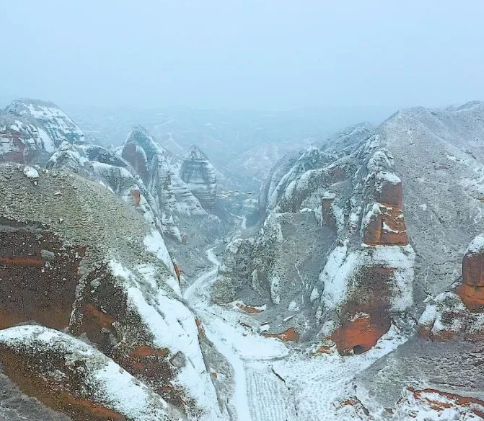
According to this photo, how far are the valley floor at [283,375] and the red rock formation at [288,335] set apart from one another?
56cm

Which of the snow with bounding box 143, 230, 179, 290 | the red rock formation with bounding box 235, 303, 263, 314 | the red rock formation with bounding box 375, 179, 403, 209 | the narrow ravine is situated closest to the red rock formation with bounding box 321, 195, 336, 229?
the red rock formation with bounding box 375, 179, 403, 209

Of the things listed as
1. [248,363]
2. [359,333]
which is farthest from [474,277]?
[248,363]

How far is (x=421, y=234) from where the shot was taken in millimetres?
35938

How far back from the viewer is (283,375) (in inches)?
1118

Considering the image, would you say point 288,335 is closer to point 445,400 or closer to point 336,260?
point 336,260

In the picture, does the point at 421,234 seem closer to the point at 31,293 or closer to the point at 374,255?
the point at 374,255

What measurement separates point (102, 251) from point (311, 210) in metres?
26.6

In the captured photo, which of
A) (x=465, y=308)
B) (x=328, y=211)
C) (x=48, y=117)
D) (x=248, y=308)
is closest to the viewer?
(x=465, y=308)

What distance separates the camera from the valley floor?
24438mm

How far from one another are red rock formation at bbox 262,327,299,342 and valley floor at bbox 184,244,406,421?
0.56m

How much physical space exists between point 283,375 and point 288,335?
5006 mm

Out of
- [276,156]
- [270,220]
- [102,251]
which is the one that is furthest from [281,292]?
[276,156]

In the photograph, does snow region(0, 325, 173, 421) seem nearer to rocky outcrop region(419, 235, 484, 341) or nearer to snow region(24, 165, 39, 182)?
snow region(24, 165, 39, 182)

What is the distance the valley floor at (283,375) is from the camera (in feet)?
80.2
